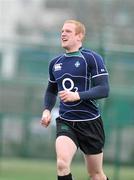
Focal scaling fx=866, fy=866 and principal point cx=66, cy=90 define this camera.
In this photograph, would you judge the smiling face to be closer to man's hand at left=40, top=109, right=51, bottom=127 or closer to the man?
the man

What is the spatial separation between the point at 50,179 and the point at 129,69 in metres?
2.33

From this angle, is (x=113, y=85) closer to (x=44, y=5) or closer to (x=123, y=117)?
(x=123, y=117)

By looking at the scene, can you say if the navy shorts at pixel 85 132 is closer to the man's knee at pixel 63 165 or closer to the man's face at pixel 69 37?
the man's knee at pixel 63 165

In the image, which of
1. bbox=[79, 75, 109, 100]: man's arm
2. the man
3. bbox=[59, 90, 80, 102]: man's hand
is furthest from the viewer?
the man

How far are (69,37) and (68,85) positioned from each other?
19.7 inches

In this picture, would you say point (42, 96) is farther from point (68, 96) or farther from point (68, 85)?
point (68, 96)

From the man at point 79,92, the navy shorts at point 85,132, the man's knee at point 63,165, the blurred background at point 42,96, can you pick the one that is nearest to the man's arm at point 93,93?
the man at point 79,92

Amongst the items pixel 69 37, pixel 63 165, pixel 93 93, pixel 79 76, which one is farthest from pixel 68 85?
pixel 63 165

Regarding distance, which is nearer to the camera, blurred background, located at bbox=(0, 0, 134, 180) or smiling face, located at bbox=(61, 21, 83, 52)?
smiling face, located at bbox=(61, 21, 83, 52)

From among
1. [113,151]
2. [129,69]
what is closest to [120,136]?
[113,151]

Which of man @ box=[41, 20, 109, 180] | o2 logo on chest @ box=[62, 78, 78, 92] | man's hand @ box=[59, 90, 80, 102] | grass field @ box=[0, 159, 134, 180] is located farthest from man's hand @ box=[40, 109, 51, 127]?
grass field @ box=[0, 159, 134, 180]

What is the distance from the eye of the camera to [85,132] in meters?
9.14

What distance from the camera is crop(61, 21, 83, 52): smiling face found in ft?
29.5

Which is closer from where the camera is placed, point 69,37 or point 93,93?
point 93,93
